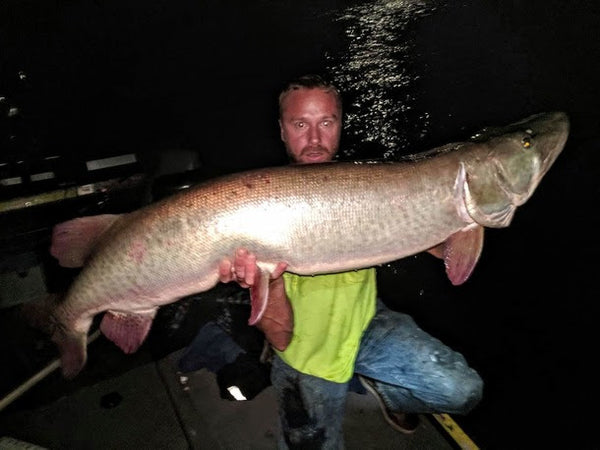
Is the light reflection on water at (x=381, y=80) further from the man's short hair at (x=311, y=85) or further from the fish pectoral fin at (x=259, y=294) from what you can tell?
the fish pectoral fin at (x=259, y=294)

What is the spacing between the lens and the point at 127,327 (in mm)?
2363

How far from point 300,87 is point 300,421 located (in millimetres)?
2242

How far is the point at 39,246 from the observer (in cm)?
330

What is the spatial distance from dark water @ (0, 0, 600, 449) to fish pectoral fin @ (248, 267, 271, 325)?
238cm

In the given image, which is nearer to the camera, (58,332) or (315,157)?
(58,332)

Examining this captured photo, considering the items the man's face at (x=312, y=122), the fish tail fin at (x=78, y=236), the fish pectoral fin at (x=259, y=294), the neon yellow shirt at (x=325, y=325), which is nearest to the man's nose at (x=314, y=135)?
the man's face at (x=312, y=122)

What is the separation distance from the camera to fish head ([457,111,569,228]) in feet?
6.88

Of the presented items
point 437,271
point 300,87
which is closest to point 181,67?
point 437,271

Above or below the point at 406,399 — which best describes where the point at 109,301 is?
above

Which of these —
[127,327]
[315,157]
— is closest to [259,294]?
[127,327]

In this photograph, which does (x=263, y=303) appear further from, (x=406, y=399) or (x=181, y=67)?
(x=181, y=67)

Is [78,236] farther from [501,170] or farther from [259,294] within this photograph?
[501,170]

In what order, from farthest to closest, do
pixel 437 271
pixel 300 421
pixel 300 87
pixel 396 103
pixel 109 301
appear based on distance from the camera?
pixel 396 103, pixel 437 271, pixel 300 87, pixel 300 421, pixel 109 301

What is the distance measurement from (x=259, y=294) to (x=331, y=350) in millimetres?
742
